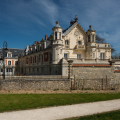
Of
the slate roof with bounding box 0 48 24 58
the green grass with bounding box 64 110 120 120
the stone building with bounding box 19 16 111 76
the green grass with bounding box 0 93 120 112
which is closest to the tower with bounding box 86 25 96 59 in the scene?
the stone building with bounding box 19 16 111 76

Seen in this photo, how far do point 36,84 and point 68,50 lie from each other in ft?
46.0

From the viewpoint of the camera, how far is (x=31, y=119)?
826 centimetres

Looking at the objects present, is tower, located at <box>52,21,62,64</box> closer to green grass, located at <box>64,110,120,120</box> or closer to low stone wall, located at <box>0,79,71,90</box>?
low stone wall, located at <box>0,79,71,90</box>

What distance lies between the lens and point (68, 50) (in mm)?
31969

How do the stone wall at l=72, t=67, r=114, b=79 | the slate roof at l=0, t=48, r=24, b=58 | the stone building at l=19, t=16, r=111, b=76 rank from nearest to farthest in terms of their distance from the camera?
the stone wall at l=72, t=67, r=114, b=79, the stone building at l=19, t=16, r=111, b=76, the slate roof at l=0, t=48, r=24, b=58

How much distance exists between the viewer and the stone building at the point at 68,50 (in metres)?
27.4

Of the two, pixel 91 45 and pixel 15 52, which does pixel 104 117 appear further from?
pixel 15 52

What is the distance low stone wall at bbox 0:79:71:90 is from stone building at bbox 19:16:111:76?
5.81 m

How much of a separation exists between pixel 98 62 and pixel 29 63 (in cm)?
2319

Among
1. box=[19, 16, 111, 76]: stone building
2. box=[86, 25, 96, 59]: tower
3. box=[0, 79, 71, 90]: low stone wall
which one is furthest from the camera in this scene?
box=[86, 25, 96, 59]: tower

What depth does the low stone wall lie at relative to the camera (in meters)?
19.5

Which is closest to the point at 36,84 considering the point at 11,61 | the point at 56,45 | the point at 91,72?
the point at 91,72

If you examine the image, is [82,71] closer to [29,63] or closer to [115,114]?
[115,114]

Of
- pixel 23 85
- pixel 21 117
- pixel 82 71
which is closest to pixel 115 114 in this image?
pixel 21 117
